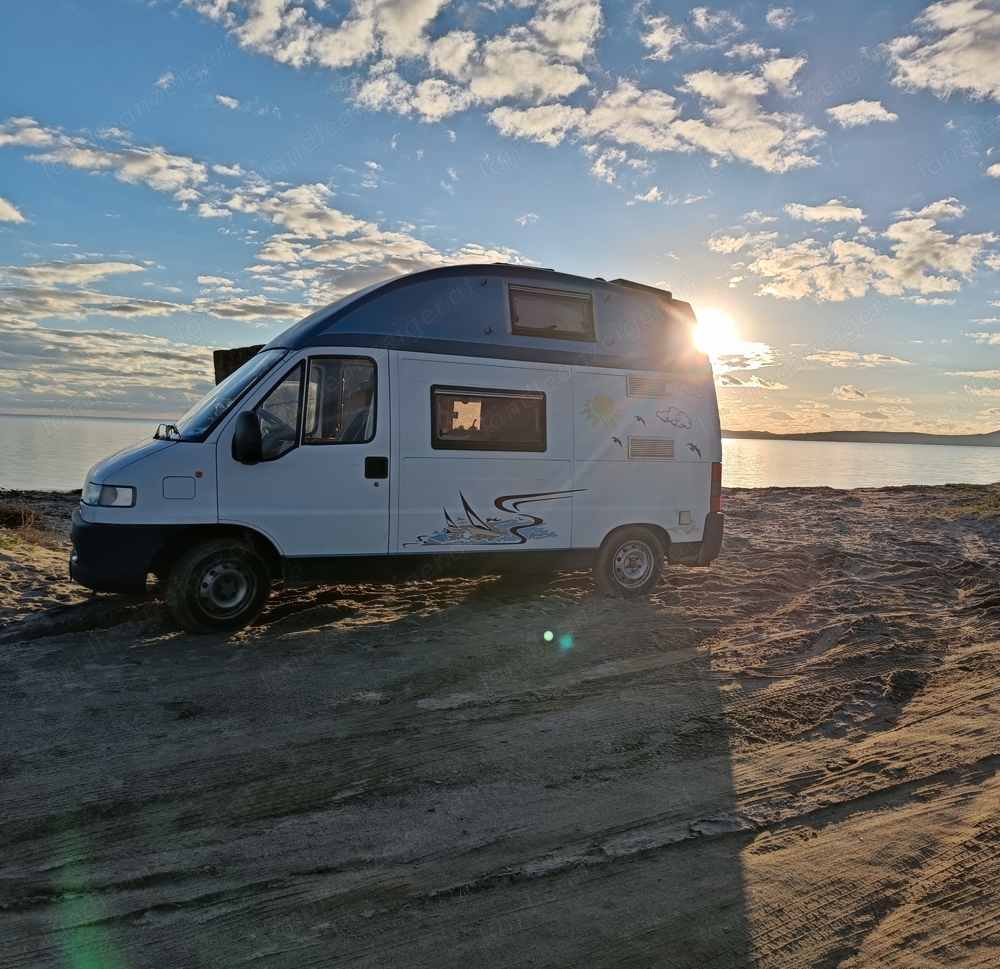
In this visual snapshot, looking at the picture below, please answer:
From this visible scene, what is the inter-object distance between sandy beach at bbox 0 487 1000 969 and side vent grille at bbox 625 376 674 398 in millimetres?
2429

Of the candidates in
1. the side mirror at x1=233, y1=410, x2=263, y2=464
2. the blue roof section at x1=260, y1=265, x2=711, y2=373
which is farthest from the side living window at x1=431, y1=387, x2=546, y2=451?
the side mirror at x1=233, y1=410, x2=263, y2=464

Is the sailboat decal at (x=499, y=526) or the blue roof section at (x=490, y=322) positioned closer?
the blue roof section at (x=490, y=322)

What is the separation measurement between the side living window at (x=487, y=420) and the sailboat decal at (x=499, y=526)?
51 cm

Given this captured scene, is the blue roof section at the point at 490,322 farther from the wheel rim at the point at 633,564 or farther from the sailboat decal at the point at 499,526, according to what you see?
the wheel rim at the point at 633,564

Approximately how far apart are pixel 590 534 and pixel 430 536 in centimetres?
187

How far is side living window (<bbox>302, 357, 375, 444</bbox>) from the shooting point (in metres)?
6.43

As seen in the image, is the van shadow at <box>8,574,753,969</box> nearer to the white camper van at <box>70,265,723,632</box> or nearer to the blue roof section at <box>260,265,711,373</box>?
the white camper van at <box>70,265,723,632</box>

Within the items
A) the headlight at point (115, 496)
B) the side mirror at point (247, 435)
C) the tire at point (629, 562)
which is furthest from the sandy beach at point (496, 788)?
the side mirror at point (247, 435)

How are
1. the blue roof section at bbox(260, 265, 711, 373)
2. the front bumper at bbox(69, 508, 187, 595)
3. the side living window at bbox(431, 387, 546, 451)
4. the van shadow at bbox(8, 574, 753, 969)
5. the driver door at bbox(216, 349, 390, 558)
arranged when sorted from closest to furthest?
the van shadow at bbox(8, 574, 753, 969) < the front bumper at bbox(69, 508, 187, 595) < the driver door at bbox(216, 349, 390, 558) < the blue roof section at bbox(260, 265, 711, 373) < the side living window at bbox(431, 387, 546, 451)

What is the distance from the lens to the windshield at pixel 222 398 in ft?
20.5

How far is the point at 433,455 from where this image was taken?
22.6ft

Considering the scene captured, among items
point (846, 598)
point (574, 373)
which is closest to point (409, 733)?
point (574, 373)

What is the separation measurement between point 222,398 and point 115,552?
61.5 inches

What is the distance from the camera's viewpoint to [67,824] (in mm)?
3398
